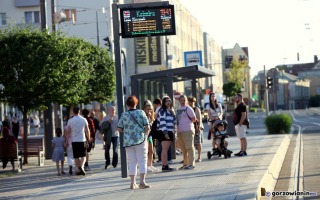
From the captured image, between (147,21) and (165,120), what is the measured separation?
296 cm

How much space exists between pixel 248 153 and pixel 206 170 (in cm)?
621

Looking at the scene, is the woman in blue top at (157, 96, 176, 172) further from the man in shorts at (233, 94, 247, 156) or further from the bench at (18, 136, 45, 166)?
the bench at (18, 136, 45, 166)

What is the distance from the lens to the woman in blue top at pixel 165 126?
19.7m

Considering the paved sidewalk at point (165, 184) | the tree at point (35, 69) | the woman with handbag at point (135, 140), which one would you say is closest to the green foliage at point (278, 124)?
the tree at point (35, 69)

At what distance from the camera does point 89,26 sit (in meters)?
75.3

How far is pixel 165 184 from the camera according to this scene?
16.5 meters

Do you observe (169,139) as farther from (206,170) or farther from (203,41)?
(203,41)

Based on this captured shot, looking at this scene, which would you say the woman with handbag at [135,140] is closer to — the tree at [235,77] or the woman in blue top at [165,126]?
the woman in blue top at [165,126]

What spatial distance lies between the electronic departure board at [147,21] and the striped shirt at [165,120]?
102 inches

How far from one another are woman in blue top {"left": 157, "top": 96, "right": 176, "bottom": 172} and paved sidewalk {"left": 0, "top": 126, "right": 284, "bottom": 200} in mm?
504

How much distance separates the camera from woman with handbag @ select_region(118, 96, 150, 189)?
1572 centimetres

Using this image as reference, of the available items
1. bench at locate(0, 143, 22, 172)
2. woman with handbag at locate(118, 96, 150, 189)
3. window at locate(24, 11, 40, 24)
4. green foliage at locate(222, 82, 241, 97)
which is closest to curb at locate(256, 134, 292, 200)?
woman with handbag at locate(118, 96, 150, 189)

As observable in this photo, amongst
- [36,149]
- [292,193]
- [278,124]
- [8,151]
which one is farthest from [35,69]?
[278,124]

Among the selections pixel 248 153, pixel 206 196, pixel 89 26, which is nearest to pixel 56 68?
pixel 248 153
